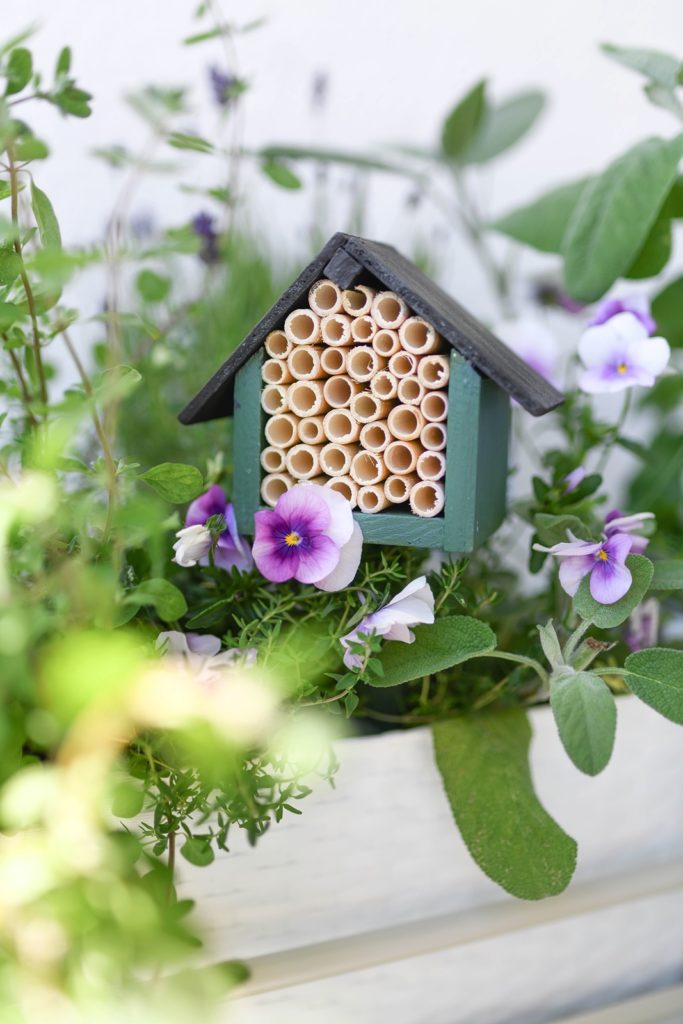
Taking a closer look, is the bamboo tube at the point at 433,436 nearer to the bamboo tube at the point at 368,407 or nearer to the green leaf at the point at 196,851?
the bamboo tube at the point at 368,407

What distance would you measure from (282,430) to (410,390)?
7 centimetres

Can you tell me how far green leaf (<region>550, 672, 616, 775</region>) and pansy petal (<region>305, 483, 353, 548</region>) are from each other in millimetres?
121

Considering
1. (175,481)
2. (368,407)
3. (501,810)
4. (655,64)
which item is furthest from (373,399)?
(655,64)

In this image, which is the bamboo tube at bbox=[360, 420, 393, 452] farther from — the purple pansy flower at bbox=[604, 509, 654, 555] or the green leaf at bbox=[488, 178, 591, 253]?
the green leaf at bbox=[488, 178, 591, 253]

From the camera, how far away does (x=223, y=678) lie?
404 millimetres

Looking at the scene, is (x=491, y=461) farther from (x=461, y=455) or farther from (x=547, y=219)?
(x=547, y=219)

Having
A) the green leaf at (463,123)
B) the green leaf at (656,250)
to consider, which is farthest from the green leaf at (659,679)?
the green leaf at (463,123)

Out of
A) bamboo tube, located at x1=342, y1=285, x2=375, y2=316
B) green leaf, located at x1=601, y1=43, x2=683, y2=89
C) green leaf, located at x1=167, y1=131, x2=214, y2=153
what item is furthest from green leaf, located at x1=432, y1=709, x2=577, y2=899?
green leaf, located at x1=601, y1=43, x2=683, y2=89

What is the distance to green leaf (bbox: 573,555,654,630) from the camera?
0.44m

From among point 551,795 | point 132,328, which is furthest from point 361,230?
point 551,795

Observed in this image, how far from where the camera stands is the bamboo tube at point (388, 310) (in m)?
0.45

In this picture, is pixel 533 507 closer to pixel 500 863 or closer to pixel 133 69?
pixel 500 863

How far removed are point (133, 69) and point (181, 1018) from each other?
786mm

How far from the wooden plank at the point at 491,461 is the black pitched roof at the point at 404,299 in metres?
0.02
